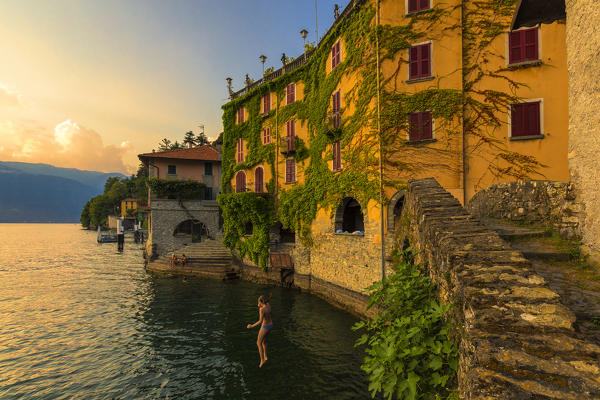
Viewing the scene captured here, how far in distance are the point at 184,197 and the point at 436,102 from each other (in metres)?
27.6

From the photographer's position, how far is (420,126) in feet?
46.9

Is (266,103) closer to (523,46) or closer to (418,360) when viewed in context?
(523,46)

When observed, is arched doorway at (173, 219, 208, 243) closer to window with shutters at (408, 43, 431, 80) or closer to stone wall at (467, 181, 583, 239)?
window with shutters at (408, 43, 431, 80)

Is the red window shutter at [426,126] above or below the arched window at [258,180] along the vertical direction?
above

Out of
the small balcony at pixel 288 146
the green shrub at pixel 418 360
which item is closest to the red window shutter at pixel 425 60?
the small balcony at pixel 288 146

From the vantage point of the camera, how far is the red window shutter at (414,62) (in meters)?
14.3

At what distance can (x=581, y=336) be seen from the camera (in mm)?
2406

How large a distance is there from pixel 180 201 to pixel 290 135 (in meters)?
16.5

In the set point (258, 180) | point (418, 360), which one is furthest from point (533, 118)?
point (258, 180)

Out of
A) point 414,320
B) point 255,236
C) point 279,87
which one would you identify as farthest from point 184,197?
point 414,320

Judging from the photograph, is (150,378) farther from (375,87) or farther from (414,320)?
(375,87)

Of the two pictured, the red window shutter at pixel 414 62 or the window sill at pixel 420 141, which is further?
the red window shutter at pixel 414 62

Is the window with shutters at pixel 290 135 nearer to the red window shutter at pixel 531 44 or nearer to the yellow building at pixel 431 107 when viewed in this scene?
the yellow building at pixel 431 107

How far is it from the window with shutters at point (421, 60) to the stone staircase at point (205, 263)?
2078 cm
